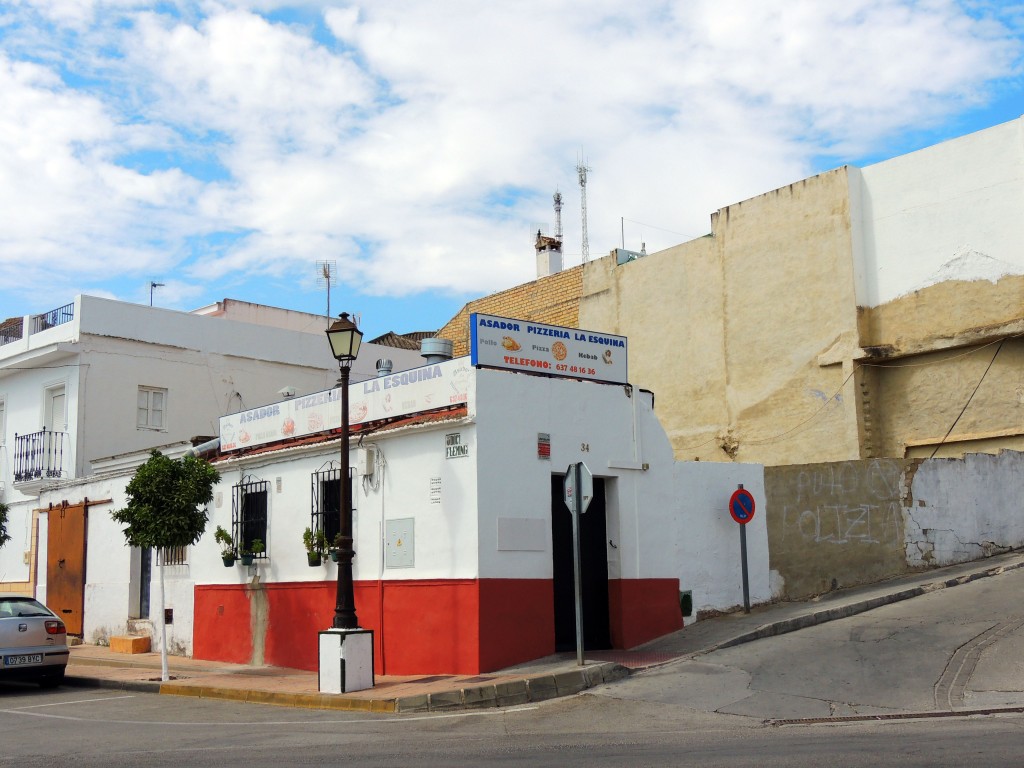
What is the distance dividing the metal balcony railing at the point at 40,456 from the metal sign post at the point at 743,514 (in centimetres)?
1532

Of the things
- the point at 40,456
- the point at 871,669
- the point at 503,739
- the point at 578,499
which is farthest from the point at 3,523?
the point at 871,669

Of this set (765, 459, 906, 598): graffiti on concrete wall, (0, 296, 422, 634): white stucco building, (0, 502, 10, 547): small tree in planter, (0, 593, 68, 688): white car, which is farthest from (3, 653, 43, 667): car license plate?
(765, 459, 906, 598): graffiti on concrete wall

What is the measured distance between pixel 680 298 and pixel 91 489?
14312mm

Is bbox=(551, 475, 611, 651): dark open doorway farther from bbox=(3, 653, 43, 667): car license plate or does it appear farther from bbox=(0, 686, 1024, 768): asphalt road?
bbox=(3, 653, 43, 667): car license plate

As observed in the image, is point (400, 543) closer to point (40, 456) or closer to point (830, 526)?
point (830, 526)

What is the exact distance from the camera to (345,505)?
1297 cm

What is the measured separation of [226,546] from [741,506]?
8366 mm

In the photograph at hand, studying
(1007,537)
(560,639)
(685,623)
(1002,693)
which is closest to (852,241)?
(1007,537)

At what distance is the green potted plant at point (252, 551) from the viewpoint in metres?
16.6

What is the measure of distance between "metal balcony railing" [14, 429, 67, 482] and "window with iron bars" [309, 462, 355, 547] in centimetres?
1023

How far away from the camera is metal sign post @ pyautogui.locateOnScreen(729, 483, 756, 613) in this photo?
15.1 metres

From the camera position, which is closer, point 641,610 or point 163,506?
point 641,610

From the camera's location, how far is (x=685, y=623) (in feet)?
49.1

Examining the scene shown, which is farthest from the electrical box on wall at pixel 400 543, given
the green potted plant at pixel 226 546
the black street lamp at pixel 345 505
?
the green potted plant at pixel 226 546
